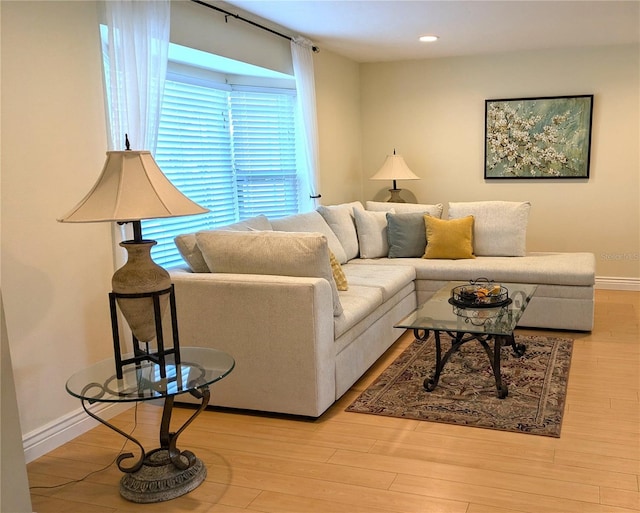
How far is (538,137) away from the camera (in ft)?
19.4

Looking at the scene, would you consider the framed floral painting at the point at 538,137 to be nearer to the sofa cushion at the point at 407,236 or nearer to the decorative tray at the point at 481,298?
the sofa cushion at the point at 407,236

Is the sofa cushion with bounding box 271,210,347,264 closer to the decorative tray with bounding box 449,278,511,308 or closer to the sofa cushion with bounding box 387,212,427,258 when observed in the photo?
the sofa cushion with bounding box 387,212,427,258

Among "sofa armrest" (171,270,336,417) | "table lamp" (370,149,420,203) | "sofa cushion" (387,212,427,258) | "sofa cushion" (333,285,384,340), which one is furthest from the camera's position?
"table lamp" (370,149,420,203)

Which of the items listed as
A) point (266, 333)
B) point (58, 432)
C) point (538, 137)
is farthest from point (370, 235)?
point (58, 432)

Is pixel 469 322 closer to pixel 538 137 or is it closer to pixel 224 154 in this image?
pixel 224 154

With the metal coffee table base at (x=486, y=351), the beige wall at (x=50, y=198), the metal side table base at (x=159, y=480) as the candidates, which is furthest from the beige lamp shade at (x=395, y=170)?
the metal side table base at (x=159, y=480)

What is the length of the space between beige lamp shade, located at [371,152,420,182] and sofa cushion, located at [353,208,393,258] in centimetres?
80

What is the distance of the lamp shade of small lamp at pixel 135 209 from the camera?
89.6 inches

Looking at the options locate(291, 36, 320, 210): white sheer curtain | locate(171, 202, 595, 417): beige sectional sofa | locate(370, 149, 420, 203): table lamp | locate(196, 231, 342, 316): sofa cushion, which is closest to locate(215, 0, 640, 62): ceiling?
locate(291, 36, 320, 210): white sheer curtain

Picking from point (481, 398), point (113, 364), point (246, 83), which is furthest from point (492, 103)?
point (113, 364)

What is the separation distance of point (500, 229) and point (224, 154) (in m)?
2.36

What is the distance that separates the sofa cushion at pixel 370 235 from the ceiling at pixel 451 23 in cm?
150

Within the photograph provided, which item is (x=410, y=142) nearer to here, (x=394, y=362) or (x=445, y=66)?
(x=445, y=66)

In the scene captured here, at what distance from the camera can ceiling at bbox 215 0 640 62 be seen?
4094mm
